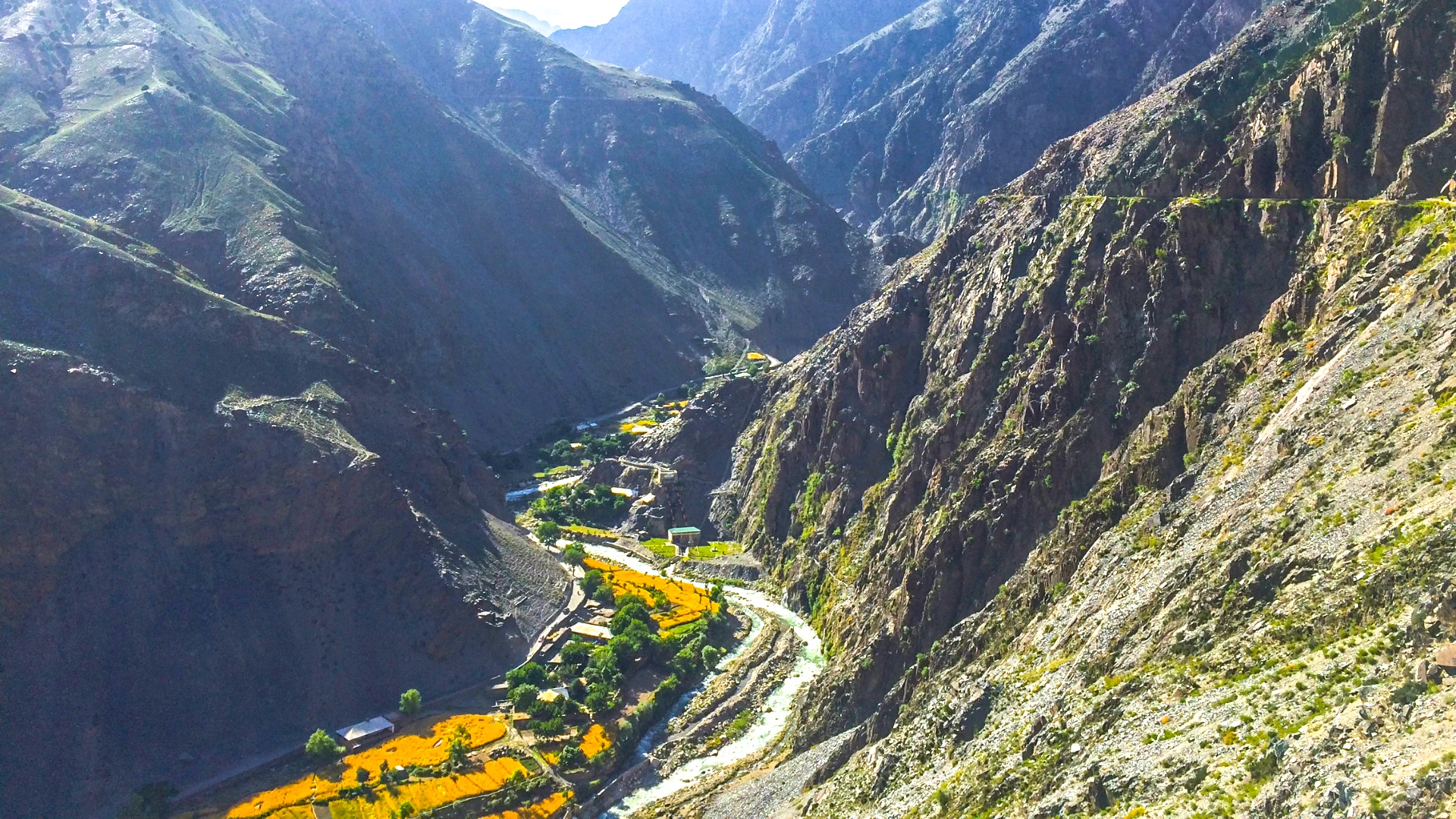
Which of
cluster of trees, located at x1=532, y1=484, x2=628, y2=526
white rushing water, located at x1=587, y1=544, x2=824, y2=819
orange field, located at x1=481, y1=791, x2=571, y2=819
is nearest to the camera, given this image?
orange field, located at x1=481, y1=791, x2=571, y2=819

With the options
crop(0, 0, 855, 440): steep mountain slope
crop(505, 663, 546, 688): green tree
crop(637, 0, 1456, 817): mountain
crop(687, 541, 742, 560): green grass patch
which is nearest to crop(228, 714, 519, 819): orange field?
crop(505, 663, 546, 688): green tree

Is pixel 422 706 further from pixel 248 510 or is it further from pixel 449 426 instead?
pixel 449 426

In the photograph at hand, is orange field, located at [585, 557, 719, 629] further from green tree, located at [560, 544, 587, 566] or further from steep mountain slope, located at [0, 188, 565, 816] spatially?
steep mountain slope, located at [0, 188, 565, 816]

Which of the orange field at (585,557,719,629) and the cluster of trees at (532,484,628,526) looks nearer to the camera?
the orange field at (585,557,719,629)

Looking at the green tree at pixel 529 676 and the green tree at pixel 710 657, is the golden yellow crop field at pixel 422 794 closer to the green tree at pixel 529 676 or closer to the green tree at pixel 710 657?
the green tree at pixel 529 676

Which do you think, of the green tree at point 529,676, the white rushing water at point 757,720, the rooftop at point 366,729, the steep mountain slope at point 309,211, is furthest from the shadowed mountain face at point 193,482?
the white rushing water at point 757,720

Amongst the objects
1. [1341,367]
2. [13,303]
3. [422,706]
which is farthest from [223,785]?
[1341,367]
